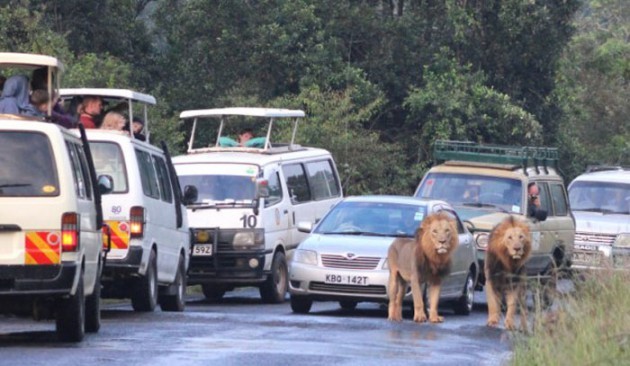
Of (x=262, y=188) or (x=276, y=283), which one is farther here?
(x=276, y=283)

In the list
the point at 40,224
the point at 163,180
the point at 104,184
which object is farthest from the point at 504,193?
the point at 40,224

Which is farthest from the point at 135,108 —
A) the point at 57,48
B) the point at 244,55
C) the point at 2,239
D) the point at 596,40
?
the point at 596,40

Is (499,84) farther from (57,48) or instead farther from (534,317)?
(534,317)

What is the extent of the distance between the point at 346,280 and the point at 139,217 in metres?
2.65

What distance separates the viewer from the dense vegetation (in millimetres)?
38750

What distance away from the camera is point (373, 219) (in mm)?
19500

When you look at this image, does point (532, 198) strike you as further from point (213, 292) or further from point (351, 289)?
point (351, 289)

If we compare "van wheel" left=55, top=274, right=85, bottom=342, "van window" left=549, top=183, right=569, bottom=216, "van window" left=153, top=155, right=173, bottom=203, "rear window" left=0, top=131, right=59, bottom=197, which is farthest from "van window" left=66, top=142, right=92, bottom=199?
"van window" left=549, top=183, right=569, bottom=216

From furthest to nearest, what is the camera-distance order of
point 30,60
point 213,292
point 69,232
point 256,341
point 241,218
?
point 213,292 → point 241,218 → point 30,60 → point 256,341 → point 69,232

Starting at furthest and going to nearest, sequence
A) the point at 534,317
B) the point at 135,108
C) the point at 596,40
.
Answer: the point at 596,40, the point at 135,108, the point at 534,317

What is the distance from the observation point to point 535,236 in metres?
22.5

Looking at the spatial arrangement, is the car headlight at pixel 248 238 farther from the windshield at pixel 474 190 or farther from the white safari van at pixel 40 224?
the white safari van at pixel 40 224

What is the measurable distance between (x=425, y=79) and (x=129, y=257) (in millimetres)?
24130

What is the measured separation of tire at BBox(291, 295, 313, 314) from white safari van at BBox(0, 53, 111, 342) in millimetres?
5417
